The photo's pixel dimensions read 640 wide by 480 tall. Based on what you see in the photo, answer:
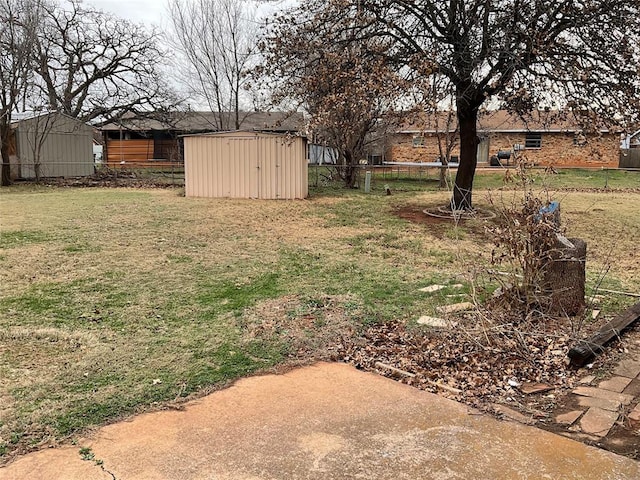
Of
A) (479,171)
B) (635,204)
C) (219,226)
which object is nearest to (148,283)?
(219,226)

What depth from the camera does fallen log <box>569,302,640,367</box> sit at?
3.55 metres

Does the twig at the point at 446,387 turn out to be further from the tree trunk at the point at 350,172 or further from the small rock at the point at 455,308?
the tree trunk at the point at 350,172

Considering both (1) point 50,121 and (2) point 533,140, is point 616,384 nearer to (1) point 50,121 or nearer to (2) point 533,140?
(1) point 50,121

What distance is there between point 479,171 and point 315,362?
23.6 m

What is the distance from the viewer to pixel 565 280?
4.49 metres

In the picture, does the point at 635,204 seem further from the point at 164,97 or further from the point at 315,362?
the point at 164,97

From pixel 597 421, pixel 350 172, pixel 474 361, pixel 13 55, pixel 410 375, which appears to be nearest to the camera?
pixel 597 421

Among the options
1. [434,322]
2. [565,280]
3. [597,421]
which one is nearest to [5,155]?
[434,322]

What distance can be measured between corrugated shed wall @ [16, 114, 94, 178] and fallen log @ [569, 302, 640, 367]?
1924 centimetres

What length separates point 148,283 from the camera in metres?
5.62

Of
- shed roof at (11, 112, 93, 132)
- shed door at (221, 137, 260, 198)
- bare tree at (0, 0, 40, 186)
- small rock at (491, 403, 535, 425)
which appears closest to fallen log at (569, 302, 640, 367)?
small rock at (491, 403, 535, 425)

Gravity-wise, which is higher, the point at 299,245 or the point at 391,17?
the point at 391,17

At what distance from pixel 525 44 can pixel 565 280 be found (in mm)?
6720

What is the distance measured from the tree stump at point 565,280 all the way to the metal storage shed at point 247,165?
36.3ft
